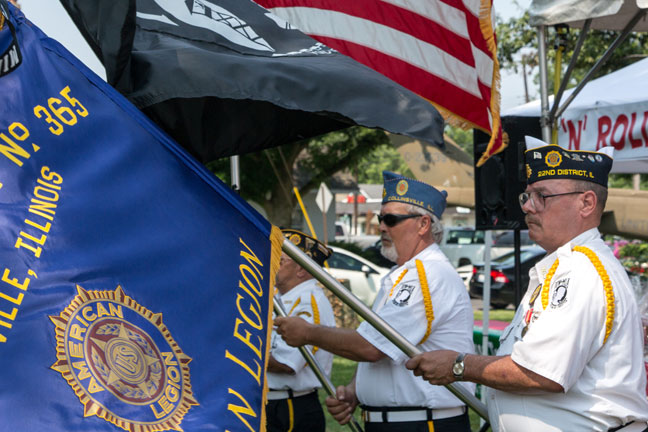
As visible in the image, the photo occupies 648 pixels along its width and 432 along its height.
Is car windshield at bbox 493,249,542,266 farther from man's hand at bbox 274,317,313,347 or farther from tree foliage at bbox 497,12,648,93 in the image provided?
man's hand at bbox 274,317,313,347

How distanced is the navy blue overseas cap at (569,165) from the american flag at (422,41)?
63.1 inches

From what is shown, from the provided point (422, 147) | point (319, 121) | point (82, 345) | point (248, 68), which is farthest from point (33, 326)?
point (422, 147)

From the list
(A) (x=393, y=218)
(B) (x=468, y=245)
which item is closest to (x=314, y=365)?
(A) (x=393, y=218)

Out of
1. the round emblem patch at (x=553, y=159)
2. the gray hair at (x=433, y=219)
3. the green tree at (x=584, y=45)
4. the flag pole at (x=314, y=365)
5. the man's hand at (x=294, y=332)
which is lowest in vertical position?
the flag pole at (x=314, y=365)

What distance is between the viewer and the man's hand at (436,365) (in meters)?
2.85

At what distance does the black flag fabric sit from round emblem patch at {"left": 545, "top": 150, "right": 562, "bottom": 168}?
0.78 m

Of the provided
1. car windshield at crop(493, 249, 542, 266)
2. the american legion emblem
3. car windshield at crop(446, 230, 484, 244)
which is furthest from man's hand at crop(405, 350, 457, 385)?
car windshield at crop(446, 230, 484, 244)

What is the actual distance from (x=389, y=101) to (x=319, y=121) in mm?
671

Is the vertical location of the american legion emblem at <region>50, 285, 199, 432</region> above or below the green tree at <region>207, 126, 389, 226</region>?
below

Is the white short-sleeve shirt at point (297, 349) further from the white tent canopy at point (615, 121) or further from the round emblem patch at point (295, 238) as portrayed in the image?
the white tent canopy at point (615, 121)

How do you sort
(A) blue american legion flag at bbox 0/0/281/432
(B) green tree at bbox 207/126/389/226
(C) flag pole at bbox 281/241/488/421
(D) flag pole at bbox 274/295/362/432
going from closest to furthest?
(A) blue american legion flag at bbox 0/0/281/432
(C) flag pole at bbox 281/241/488/421
(D) flag pole at bbox 274/295/362/432
(B) green tree at bbox 207/126/389/226

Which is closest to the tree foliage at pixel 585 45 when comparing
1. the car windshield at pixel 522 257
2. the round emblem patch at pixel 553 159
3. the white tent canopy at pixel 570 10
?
the car windshield at pixel 522 257

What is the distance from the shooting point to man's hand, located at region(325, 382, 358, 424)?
3936mm

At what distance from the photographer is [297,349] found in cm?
434
